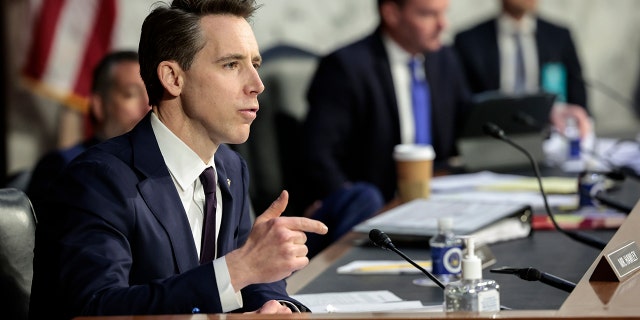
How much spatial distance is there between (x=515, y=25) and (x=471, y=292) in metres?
4.47

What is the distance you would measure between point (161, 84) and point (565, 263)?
37.1 inches

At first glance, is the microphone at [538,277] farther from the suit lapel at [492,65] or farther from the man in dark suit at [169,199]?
the suit lapel at [492,65]

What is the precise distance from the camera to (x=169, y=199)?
1772mm

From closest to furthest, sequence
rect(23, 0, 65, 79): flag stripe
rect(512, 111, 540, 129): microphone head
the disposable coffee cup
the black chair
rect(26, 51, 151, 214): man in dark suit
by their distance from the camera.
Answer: the black chair
the disposable coffee cup
rect(26, 51, 151, 214): man in dark suit
rect(512, 111, 540, 129): microphone head
rect(23, 0, 65, 79): flag stripe

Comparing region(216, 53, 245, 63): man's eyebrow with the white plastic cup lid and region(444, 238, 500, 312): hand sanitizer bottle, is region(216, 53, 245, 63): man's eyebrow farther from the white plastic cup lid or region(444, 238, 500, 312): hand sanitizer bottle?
the white plastic cup lid

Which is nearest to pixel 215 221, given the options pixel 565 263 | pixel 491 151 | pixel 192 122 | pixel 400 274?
pixel 192 122

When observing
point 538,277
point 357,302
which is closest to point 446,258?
point 357,302

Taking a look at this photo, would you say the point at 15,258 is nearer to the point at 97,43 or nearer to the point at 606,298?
the point at 606,298

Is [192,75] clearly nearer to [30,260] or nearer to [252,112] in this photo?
[252,112]

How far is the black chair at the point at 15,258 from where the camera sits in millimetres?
1932

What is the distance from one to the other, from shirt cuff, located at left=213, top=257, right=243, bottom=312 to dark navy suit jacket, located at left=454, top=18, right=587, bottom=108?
4234 millimetres

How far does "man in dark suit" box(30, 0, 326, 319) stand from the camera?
1.57m

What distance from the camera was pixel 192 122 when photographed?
182cm

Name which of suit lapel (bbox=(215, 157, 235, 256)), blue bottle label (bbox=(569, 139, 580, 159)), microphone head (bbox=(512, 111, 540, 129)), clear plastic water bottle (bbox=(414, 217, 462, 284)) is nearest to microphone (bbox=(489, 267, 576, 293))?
clear plastic water bottle (bbox=(414, 217, 462, 284))
